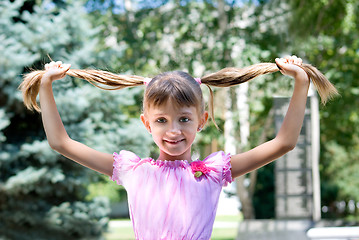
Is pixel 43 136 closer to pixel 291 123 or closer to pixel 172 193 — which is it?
pixel 172 193

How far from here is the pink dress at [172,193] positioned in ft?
5.81

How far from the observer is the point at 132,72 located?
7875mm

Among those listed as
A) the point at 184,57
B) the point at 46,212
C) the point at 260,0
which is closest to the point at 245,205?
the point at 184,57

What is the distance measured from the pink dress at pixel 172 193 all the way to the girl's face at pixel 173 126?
0.29 feet

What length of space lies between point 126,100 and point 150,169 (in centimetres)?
503

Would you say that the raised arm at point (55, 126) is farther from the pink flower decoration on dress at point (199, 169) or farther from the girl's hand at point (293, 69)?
the girl's hand at point (293, 69)

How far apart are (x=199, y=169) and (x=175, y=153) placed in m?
0.11

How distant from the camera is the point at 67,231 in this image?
676 centimetres

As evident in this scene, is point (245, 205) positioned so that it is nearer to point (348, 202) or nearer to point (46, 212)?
point (46, 212)

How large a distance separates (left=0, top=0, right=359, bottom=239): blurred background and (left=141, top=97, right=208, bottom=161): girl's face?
1099mm

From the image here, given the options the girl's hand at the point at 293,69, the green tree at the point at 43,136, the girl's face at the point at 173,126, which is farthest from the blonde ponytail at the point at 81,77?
the green tree at the point at 43,136

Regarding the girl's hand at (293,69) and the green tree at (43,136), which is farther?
the green tree at (43,136)

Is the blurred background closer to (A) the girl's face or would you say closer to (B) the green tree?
(B) the green tree

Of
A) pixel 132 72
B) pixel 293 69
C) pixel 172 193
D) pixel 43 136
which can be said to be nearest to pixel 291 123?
pixel 293 69
